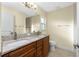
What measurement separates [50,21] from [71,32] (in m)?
0.53

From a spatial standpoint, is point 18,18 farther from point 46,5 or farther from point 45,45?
point 45,45

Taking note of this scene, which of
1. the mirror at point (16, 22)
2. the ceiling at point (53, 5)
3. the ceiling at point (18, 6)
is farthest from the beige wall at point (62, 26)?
the ceiling at point (18, 6)

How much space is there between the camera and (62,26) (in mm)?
2070

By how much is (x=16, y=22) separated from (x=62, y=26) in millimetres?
1006

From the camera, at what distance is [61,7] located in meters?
2.00

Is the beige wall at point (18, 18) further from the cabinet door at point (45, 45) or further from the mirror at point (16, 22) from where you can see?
the cabinet door at point (45, 45)

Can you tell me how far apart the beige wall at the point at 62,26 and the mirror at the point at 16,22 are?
0.82ft

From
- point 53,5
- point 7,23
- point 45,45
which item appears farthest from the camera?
point 45,45

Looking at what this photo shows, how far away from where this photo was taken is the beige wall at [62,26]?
6.54 ft

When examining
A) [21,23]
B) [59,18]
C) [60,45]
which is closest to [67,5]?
[59,18]

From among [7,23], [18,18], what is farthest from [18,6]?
[7,23]

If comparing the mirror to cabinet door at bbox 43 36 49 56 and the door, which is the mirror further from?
cabinet door at bbox 43 36 49 56

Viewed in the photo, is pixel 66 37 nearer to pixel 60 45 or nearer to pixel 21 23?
pixel 60 45

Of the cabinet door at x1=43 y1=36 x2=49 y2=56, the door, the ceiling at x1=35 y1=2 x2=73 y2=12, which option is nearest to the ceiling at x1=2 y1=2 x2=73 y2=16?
the ceiling at x1=35 y1=2 x2=73 y2=12
